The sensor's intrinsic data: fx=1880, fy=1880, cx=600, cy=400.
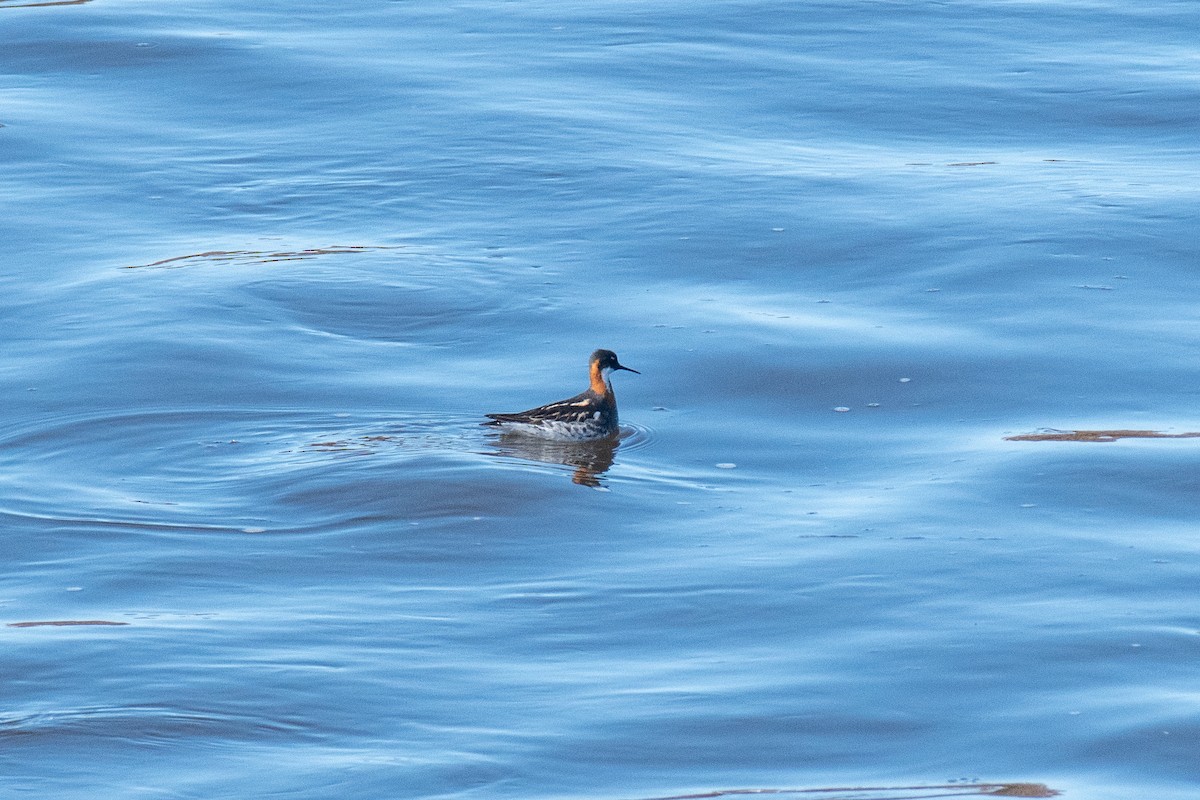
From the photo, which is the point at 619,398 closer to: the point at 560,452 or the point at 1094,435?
the point at 560,452

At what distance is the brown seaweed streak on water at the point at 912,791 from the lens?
6711 mm

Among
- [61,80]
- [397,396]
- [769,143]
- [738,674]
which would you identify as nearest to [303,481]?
[397,396]

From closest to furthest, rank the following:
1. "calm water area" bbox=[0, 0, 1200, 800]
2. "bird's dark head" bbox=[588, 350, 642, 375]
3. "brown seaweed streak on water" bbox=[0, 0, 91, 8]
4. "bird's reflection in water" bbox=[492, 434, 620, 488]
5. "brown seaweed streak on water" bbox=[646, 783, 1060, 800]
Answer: "brown seaweed streak on water" bbox=[646, 783, 1060, 800] → "calm water area" bbox=[0, 0, 1200, 800] → "bird's reflection in water" bbox=[492, 434, 620, 488] → "bird's dark head" bbox=[588, 350, 642, 375] → "brown seaweed streak on water" bbox=[0, 0, 91, 8]

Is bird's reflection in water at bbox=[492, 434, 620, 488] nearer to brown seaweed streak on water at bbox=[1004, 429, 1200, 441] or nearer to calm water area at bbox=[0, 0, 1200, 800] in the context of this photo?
calm water area at bbox=[0, 0, 1200, 800]

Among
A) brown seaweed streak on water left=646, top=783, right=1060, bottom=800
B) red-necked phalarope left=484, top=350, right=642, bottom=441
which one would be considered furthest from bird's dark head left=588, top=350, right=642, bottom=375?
brown seaweed streak on water left=646, top=783, right=1060, bottom=800

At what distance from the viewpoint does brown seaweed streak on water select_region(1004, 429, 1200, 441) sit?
10641mm

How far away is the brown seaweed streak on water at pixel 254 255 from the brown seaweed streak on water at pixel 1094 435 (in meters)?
5.55

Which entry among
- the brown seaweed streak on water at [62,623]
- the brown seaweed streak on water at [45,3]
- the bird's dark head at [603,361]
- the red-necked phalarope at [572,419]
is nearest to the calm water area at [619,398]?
the brown seaweed streak on water at [62,623]

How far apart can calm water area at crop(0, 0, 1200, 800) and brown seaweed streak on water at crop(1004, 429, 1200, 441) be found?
7cm

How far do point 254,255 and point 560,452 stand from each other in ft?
14.2

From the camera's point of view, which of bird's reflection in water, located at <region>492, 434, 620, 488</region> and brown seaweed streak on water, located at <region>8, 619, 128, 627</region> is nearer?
brown seaweed streak on water, located at <region>8, 619, 128, 627</region>

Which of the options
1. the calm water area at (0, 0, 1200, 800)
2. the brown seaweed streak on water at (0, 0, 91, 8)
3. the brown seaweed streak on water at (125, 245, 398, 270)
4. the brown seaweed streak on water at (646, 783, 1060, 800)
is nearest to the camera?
the brown seaweed streak on water at (646, 783, 1060, 800)

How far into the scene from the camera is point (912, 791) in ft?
22.2

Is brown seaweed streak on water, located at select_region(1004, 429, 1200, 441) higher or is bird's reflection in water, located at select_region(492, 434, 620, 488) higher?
brown seaweed streak on water, located at select_region(1004, 429, 1200, 441)
